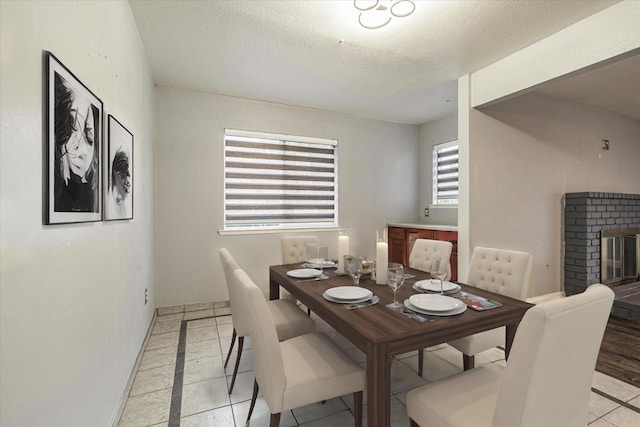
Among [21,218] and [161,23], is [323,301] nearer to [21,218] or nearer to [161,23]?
[21,218]

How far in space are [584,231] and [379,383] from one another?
384 centimetres

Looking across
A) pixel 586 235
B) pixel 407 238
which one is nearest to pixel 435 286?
pixel 407 238

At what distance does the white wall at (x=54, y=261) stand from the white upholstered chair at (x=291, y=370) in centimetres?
65

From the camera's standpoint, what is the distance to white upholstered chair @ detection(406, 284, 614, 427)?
2.78ft

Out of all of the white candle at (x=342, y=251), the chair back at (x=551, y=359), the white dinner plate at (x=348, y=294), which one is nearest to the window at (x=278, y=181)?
the white candle at (x=342, y=251)

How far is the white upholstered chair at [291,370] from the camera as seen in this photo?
4.01 ft

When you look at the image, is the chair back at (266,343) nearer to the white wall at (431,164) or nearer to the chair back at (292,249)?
the chair back at (292,249)

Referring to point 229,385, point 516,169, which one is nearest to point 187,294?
point 229,385

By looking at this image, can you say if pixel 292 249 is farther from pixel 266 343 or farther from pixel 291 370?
pixel 266 343

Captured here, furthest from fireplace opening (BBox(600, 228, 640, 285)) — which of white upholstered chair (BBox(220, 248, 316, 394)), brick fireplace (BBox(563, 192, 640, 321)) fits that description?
white upholstered chair (BBox(220, 248, 316, 394))

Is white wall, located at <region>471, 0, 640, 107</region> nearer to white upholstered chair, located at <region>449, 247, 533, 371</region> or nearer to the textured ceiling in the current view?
the textured ceiling

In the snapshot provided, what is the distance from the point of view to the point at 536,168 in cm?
350

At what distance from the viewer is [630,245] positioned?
13.4 feet

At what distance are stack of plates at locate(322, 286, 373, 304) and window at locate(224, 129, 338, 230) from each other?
Result: 2292mm
